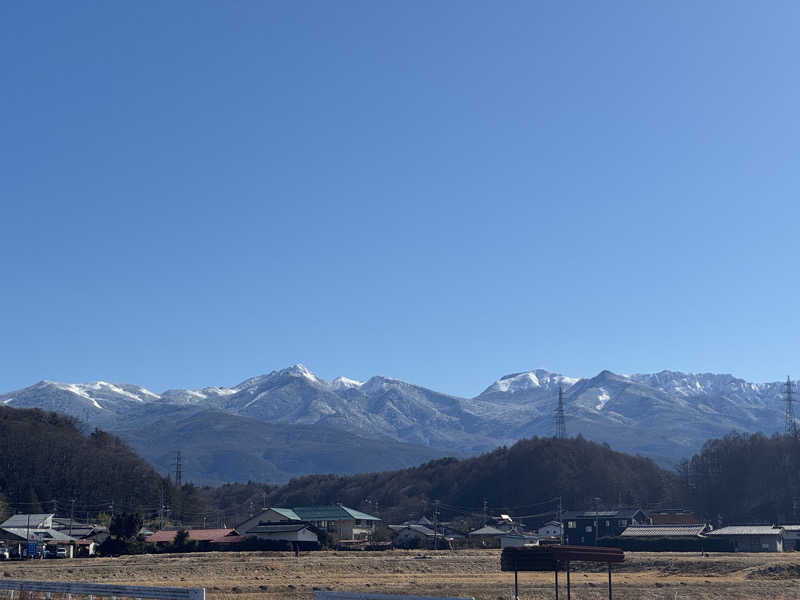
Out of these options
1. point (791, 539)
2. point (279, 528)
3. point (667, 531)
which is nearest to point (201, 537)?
point (279, 528)

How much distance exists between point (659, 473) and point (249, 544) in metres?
115

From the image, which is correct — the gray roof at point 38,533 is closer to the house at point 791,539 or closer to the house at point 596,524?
the house at point 596,524

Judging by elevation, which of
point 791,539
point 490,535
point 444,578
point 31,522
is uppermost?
point 444,578

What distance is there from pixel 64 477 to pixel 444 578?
114 m

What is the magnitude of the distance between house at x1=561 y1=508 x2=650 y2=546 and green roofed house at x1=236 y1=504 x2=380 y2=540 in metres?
26.0

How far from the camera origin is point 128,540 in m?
89.8

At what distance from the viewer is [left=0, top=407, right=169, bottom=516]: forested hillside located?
491ft

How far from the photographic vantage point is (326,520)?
398ft

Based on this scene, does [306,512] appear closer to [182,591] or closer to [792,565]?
[792,565]

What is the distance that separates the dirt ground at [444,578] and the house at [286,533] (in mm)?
31137

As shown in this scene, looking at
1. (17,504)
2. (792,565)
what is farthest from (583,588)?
(17,504)

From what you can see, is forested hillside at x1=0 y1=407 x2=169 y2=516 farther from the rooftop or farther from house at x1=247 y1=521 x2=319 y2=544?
house at x1=247 y1=521 x2=319 y2=544

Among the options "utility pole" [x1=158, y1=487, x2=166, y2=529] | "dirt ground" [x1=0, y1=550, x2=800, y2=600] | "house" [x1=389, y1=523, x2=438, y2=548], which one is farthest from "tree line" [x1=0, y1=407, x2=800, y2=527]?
"dirt ground" [x1=0, y1=550, x2=800, y2=600]

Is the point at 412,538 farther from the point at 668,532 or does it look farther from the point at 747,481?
the point at 747,481
